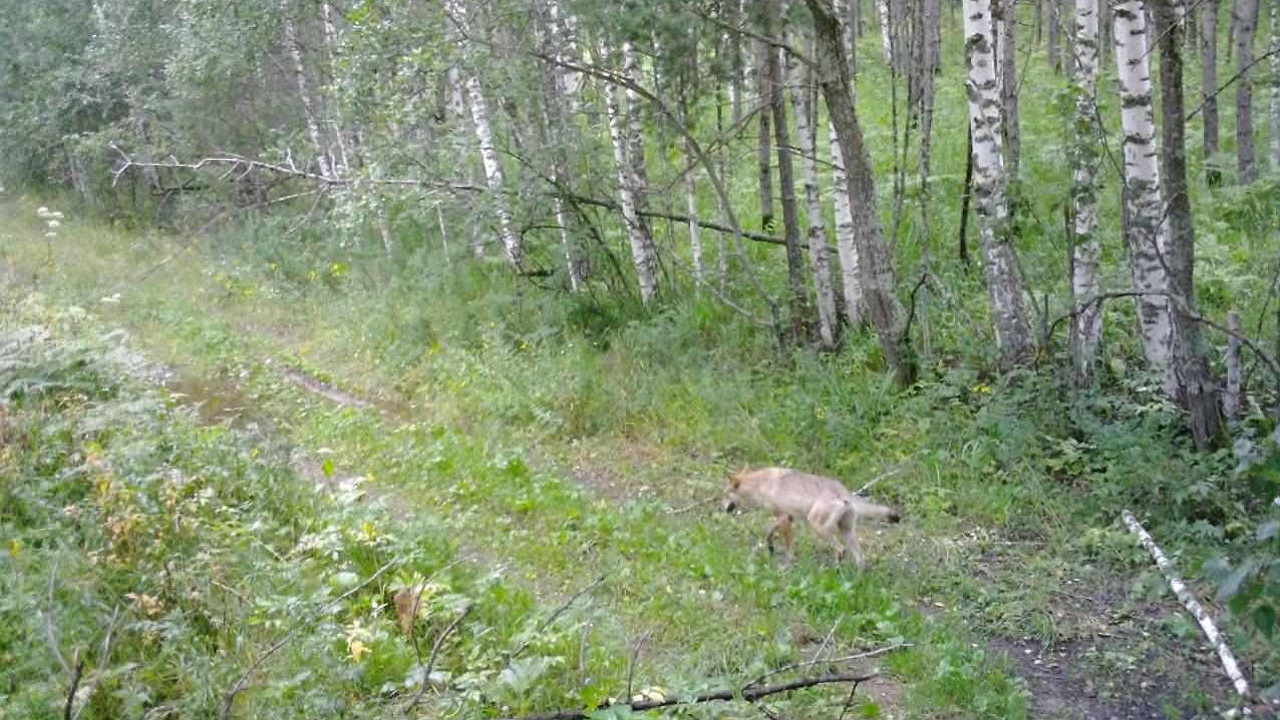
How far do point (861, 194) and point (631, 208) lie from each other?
3913 mm

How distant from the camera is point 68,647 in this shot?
5.43 meters

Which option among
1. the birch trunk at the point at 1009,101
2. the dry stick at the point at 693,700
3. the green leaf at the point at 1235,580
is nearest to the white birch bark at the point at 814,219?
the birch trunk at the point at 1009,101

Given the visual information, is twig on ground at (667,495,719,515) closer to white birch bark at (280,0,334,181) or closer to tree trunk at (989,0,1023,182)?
tree trunk at (989,0,1023,182)

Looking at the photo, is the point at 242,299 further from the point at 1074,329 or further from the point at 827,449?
the point at 1074,329

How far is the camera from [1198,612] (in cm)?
619

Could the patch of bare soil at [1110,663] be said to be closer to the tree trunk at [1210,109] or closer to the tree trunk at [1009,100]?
the tree trunk at [1009,100]

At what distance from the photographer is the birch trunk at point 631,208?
12922mm

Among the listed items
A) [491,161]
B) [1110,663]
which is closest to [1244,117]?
[491,161]

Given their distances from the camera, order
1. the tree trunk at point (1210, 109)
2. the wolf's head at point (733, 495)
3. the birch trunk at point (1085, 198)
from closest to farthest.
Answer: the wolf's head at point (733, 495) → the birch trunk at point (1085, 198) → the tree trunk at point (1210, 109)

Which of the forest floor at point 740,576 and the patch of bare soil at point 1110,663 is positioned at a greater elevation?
the forest floor at point 740,576

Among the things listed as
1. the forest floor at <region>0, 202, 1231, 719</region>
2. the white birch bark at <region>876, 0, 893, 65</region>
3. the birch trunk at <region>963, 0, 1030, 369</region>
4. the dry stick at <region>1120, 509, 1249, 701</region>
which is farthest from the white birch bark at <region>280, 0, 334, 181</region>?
the dry stick at <region>1120, 509, 1249, 701</region>

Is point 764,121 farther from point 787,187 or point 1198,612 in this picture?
point 1198,612

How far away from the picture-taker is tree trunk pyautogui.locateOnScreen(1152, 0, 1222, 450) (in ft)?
25.6

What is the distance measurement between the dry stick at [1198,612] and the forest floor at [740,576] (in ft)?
0.45
